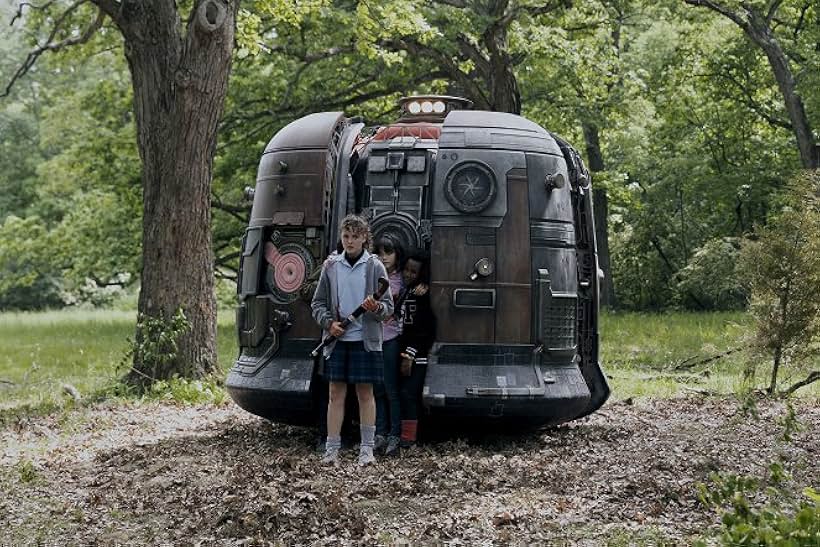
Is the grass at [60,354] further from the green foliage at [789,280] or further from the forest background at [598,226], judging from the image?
the green foliage at [789,280]

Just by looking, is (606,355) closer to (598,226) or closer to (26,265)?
(598,226)

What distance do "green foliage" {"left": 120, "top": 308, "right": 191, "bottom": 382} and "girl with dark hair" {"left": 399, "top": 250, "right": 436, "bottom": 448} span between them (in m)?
4.25

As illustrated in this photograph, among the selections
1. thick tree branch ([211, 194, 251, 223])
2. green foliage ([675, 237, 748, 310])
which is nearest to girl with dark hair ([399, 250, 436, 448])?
thick tree branch ([211, 194, 251, 223])

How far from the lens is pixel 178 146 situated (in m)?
13.1

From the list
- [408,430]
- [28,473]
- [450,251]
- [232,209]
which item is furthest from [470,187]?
[232,209]

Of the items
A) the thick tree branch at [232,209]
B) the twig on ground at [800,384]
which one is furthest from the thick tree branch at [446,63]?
the twig on ground at [800,384]

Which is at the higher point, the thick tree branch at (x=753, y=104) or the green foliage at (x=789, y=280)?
the thick tree branch at (x=753, y=104)

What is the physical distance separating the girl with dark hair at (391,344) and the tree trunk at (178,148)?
4337mm

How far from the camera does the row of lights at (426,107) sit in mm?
10617

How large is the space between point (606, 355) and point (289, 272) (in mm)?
10606

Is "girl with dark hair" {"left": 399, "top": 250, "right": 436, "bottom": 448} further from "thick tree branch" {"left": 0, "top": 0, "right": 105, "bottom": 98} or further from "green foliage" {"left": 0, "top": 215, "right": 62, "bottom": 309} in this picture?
"green foliage" {"left": 0, "top": 215, "right": 62, "bottom": 309}

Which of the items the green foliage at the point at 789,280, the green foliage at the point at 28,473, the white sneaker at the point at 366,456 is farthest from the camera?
the green foliage at the point at 789,280

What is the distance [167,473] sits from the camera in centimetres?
820

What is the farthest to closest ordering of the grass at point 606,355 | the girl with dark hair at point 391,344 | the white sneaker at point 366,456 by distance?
the grass at point 606,355, the girl with dark hair at point 391,344, the white sneaker at point 366,456
